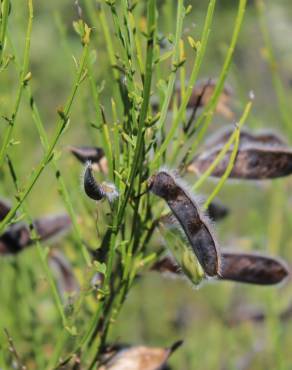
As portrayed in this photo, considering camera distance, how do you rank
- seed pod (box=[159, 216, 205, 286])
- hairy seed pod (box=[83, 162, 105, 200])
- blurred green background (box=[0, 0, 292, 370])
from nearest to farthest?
hairy seed pod (box=[83, 162, 105, 200]), seed pod (box=[159, 216, 205, 286]), blurred green background (box=[0, 0, 292, 370])

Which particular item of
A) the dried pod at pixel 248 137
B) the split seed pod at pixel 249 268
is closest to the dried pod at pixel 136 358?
the split seed pod at pixel 249 268

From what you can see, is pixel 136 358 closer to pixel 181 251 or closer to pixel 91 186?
pixel 181 251

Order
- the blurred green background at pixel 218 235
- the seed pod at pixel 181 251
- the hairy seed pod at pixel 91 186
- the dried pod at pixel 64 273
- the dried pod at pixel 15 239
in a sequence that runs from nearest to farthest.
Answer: the hairy seed pod at pixel 91 186 < the seed pod at pixel 181 251 < the dried pod at pixel 15 239 < the dried pod at pixel 64 273 < the blurred green background at pixel 218 235

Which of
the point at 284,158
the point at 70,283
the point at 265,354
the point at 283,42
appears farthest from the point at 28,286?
the point at 283,42

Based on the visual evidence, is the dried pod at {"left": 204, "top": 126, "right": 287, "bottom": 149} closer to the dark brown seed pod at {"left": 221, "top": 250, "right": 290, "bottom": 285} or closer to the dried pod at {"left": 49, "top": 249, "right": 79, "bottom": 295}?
the dark brown seed pod at {"left": 221, "top": 250, "right": 290, "bottom": 285}

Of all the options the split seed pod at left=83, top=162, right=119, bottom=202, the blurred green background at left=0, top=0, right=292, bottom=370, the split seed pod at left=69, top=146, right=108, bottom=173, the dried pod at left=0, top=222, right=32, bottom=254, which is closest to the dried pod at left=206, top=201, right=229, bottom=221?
the blurred green background at left=0, top=0, right=292, bottom=370

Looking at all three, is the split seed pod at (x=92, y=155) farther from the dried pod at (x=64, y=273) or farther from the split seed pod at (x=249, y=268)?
the dried pod at (x=64, y=273)

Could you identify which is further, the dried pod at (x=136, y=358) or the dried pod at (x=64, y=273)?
the dried pod at (x=64, y=273)

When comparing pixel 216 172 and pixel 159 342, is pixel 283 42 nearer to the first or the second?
pixel 159 342
